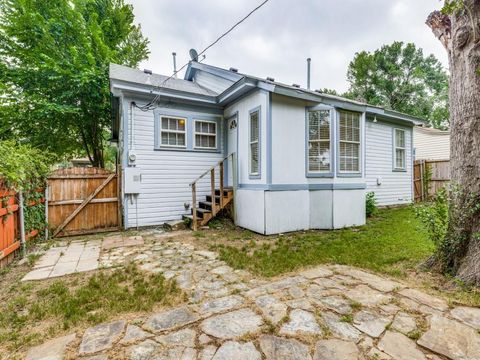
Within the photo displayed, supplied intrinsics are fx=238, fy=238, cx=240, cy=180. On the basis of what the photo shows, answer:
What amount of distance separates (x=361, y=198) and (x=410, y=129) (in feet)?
17.7

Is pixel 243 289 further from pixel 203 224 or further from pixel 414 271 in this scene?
pixel 203 224

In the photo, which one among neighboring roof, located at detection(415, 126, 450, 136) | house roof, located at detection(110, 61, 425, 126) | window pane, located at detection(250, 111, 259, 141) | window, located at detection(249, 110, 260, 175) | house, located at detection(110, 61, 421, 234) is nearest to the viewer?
house roof, located at detection(110, 61, 425, 126)

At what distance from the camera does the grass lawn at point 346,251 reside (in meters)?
2.87

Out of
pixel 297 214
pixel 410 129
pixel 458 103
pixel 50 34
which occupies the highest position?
pixel 50 34

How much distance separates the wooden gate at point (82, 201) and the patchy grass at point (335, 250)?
3.32 meters

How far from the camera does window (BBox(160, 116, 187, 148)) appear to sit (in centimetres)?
657

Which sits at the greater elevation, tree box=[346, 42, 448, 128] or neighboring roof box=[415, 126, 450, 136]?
tree box=[346, 42, 448, 128]

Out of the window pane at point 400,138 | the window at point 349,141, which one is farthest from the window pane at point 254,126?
the window pane at point 400,138

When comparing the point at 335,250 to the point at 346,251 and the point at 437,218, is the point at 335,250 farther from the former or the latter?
the point at 437,218

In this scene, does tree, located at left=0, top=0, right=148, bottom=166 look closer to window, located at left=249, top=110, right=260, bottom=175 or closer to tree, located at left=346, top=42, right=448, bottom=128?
window, located at left=249, top=110, right=260, bottom=175

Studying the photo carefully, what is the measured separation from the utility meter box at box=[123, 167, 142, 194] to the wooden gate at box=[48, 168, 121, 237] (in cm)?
58

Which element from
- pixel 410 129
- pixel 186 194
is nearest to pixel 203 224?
pixel 186 194

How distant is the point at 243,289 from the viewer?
8.97 ft

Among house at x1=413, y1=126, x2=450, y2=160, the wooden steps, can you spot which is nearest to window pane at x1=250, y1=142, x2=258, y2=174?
the wooden steps
